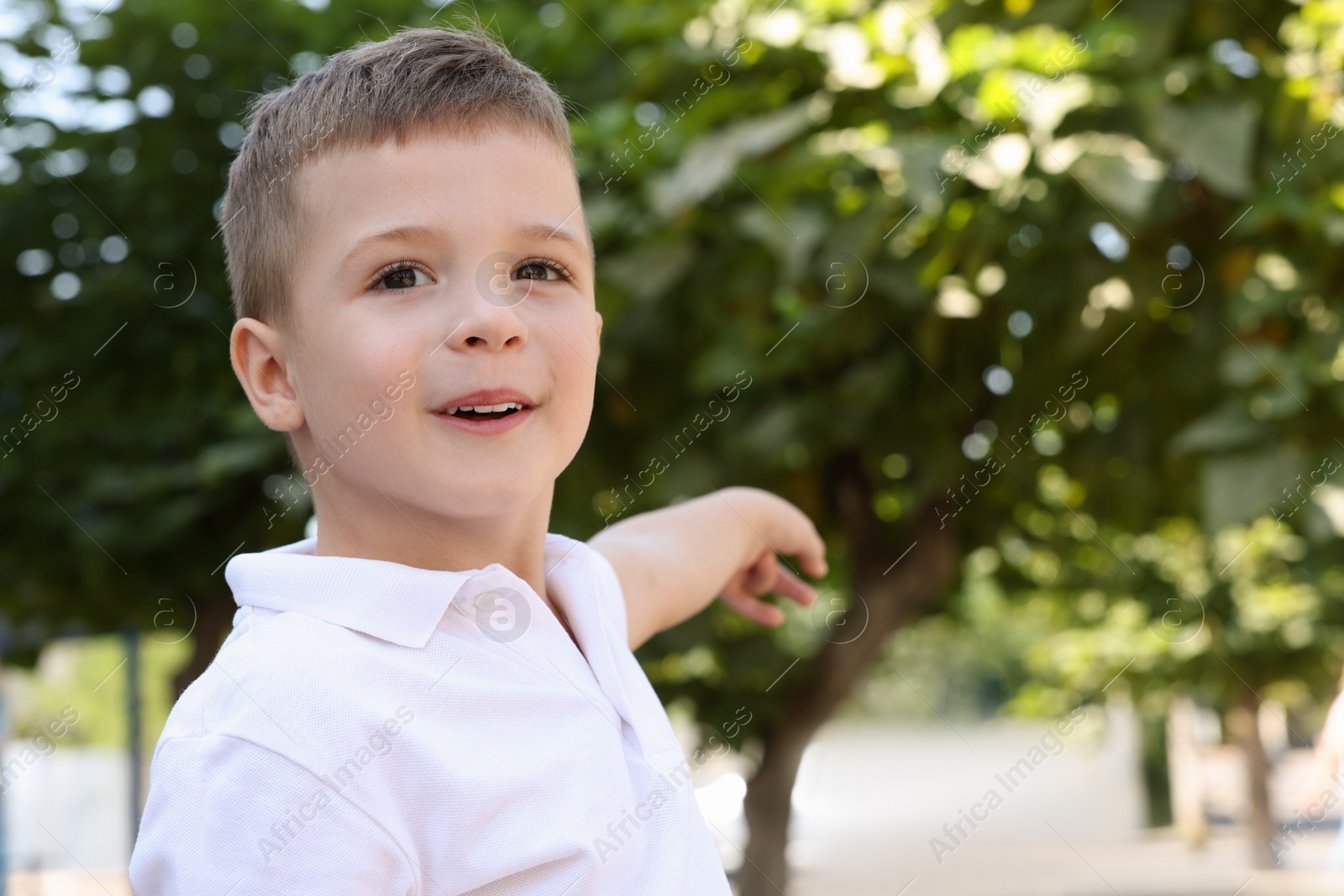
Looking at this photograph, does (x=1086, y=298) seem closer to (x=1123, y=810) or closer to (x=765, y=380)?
(x=765, y=380)

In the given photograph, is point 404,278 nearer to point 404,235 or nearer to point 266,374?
point 404,235

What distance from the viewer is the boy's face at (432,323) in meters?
0.77

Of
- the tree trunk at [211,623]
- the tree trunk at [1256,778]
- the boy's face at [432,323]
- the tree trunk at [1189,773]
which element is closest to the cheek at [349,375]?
the boy's face at [432,323]

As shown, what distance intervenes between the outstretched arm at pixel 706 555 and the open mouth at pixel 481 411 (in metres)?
0.36

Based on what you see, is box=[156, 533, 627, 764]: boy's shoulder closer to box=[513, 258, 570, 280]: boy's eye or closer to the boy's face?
the boy's face

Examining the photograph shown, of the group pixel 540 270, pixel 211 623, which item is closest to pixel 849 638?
pixel 211 623

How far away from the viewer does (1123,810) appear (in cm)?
1499

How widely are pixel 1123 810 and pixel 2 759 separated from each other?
1259cm

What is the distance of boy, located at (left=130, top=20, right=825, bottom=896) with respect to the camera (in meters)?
0.67

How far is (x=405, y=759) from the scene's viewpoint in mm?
697

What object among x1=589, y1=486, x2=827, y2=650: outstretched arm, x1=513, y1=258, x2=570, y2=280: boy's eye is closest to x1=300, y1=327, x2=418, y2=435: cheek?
x1=513, y1=258, x2=570, y2=280: boy's eye

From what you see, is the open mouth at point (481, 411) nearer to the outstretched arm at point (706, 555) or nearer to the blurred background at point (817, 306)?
the outstretched arm at point (706, 555)

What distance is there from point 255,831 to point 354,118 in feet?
1.45

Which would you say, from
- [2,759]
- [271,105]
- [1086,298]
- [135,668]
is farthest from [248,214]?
[2,759]
